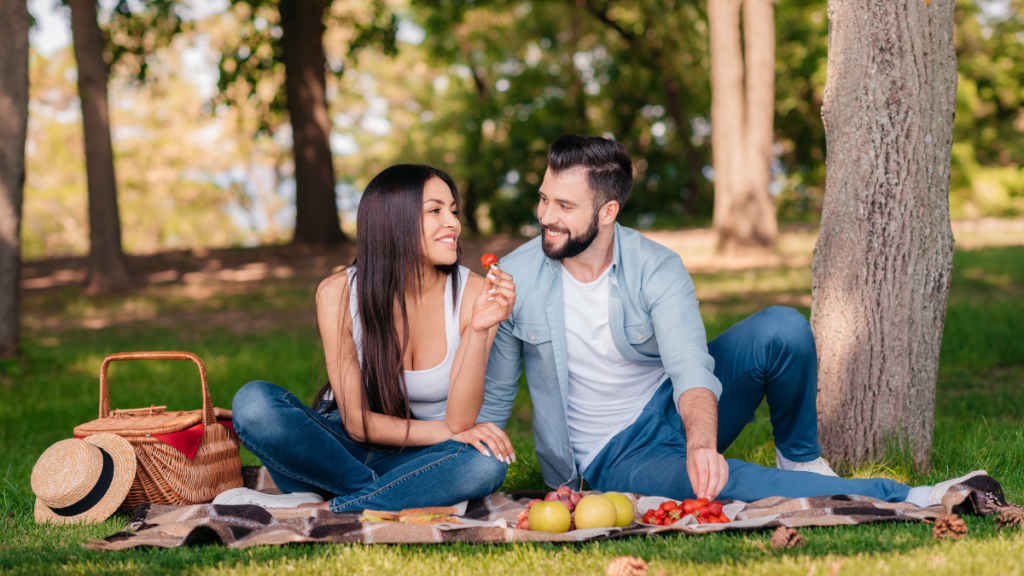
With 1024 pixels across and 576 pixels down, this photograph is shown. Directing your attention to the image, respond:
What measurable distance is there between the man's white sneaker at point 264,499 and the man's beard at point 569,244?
1.44 metres

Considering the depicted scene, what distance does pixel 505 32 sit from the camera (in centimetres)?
2308

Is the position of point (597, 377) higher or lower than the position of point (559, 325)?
lower

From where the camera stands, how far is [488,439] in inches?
129

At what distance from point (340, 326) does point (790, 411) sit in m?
1.91

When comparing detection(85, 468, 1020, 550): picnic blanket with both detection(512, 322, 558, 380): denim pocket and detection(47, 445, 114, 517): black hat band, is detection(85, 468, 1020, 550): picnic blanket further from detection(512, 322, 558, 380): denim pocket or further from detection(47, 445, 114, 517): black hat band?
detection(512, 322, 558, 380): denim pocket

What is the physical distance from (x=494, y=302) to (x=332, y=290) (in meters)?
0.75

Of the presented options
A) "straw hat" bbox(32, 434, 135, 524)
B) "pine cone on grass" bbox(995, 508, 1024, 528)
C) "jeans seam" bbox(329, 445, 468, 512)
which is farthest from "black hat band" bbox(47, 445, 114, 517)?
"pine cone on grass" bbox(995, 508, 1024, 528)

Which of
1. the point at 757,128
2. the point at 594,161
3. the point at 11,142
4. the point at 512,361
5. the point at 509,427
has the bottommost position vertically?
the point at 509,427

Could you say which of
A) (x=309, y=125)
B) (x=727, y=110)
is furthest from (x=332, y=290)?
(x=309, y=125)

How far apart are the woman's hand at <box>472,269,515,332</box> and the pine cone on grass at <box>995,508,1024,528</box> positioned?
71.7 inches

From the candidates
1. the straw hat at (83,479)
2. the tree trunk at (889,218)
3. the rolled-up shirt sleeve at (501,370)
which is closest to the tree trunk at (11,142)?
the straw hat at (83,479)

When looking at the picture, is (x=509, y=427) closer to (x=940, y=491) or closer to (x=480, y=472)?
(x=480, y=472)

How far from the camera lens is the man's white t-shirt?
3395mm

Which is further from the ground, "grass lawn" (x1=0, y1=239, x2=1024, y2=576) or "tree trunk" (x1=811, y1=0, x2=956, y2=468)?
"tree trunk" (x1=811, y1=0, x2=956, y2=468)
